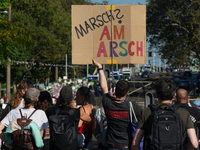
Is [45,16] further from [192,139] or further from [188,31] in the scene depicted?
[192,139]

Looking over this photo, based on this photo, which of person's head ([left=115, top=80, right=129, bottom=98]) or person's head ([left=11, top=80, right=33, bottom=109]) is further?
person's head ([left=11, top=80, right=33, bottom=109])

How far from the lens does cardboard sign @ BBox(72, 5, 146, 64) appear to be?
625 centimetres

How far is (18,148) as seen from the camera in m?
3.44

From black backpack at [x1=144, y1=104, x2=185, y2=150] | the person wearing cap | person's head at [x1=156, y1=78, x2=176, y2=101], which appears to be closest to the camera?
black backpack at [x1=144, y1=104, x2=185, y2=150]

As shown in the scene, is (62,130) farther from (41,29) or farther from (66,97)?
(41,29)

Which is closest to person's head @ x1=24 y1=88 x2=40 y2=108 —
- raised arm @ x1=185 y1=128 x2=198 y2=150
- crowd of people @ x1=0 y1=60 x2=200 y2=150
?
crowd of people @ x1=0 y1=60 x2=200 y2=150

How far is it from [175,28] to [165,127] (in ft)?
86.3

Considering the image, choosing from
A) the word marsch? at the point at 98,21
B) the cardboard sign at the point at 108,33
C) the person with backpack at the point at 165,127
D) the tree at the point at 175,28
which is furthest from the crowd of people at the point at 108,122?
the tree at the point at 175,28

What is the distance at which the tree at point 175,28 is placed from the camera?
84.6 feet

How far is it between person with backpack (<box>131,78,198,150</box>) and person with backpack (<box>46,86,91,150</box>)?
0.80m

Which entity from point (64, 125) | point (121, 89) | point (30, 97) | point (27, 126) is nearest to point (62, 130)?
point (64, 125)

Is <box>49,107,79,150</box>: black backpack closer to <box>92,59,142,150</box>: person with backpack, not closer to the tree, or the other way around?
<box>92,59,142,150</box>: person with backpack

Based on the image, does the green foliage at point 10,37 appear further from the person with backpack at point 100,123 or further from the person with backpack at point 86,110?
the person with backpack at point 100,123

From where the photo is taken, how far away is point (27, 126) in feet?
11.3
